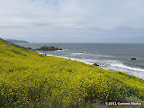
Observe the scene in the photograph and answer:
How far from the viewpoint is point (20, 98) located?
5684 mm

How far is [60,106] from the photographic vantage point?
211 inches

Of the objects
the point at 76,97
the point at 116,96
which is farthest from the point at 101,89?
the point at 76,97

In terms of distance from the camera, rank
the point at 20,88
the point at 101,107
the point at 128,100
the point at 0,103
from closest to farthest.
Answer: the point at 0,103, the point at 101,107, the point at 20,88, the point at 128,100

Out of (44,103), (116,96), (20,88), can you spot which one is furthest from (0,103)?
(116,96)

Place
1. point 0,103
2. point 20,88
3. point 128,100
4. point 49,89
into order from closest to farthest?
1. point 0,103
2. point 20,88
3. point 128,100
4. point 49,89

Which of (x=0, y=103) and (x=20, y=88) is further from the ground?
(x=20, y=88)

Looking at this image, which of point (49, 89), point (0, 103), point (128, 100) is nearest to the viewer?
point (0, 103)

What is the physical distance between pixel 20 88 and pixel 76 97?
356 cm

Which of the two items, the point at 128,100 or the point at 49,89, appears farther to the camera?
the point at 49,89

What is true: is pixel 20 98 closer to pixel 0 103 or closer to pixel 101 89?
pixel 0 103

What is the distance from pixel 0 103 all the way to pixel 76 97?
414cm

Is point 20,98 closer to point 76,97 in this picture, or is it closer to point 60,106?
point 60,106

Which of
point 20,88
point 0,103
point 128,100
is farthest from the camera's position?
point 128,100

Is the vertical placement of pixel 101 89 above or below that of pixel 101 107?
above
